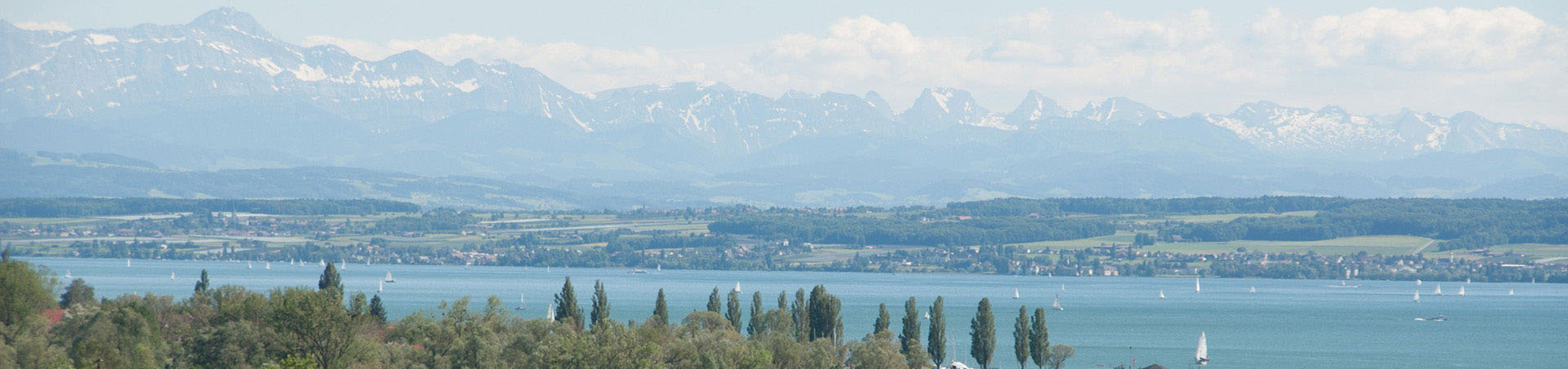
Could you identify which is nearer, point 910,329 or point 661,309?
point 910,329

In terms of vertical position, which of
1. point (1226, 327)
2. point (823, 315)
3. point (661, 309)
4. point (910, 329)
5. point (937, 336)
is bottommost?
point (1226, 327)

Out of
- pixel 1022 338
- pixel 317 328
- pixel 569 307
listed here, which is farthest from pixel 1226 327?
pixel 317 328

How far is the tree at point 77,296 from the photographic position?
104 metres

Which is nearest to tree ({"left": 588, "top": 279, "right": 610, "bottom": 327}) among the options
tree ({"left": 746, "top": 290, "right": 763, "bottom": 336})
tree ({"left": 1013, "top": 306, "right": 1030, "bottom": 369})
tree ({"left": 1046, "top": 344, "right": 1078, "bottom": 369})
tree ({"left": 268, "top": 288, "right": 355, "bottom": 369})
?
tree ({"left": 746, "top": 290, "right": 763, "bottom": 336})

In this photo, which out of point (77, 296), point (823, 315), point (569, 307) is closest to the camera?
point (823, 315)

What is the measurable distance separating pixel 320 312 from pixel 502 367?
24.7 feet

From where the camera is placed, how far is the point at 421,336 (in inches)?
3115

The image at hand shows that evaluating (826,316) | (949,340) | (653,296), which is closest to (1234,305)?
(653,296)

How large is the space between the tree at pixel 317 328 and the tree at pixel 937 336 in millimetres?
33210

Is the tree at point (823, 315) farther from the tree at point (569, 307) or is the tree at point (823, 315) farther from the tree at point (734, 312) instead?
the tree at point (569, 307)

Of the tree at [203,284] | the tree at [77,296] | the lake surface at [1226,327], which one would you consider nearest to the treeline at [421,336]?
the tree at [77,296]

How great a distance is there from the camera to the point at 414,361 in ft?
238

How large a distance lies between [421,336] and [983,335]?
99.4 ft

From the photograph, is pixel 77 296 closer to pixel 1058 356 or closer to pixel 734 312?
pixel 734 312
